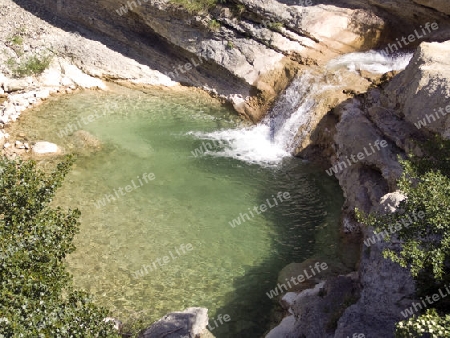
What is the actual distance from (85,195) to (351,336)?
1060 cm

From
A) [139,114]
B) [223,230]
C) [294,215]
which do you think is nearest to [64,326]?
[223,230]

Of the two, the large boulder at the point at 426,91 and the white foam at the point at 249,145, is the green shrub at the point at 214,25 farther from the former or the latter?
the large boulder at the point at 426,91

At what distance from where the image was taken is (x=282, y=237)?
1447cm

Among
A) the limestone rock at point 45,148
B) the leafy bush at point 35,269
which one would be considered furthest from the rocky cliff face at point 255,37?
the leafy bush at point 35,269

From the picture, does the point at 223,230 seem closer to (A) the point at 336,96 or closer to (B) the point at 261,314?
(B) the point at 261,314

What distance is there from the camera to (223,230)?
14695 millimetres

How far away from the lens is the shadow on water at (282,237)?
1177 centimetres

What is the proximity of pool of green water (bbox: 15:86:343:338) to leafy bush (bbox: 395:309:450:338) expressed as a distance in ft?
18.9

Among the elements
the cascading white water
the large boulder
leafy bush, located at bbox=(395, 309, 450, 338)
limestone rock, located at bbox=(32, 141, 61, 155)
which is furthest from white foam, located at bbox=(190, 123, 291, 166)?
leafy bush, located at bbox=(395, 309, 450, 338)

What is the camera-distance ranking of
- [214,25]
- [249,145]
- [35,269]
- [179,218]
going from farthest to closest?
[214,25], [249,145], [179,218], [35,269]

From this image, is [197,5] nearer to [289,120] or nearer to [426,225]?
[289,120]

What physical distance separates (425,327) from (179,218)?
1001cm

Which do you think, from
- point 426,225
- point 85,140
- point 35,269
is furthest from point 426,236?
point 85,140

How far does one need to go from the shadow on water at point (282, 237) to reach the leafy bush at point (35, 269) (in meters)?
5.28
